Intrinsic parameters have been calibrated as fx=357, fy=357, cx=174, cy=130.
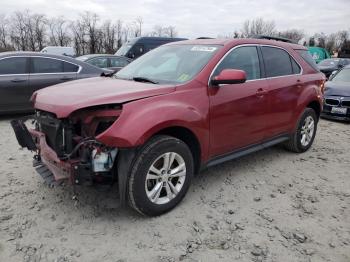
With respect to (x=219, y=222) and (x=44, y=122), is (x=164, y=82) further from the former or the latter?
(x=219, y=222)

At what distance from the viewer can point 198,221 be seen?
138 inches

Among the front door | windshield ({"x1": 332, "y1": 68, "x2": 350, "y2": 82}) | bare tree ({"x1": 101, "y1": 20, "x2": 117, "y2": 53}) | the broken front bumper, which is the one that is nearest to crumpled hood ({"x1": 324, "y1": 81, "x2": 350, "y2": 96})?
windshield ({"x1": 332, "y1": 68, "x2": 350, "y2": 82})

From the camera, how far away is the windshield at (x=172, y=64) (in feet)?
12.9

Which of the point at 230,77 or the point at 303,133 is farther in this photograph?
the point at 303,133

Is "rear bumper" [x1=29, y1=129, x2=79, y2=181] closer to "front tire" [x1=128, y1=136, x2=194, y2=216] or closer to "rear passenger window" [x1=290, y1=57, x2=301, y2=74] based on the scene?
"front tire" [x1=128, y1=136, x2=194, y2=216]

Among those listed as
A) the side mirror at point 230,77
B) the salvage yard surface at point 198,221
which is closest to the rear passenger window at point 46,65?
the salvage yard surface at point 198,221

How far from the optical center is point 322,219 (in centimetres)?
362

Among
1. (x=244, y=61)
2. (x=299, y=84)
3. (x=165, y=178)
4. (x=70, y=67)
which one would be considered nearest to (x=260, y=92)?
(x=244, y=61)

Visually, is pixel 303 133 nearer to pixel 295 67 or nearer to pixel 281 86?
pixel 295 67

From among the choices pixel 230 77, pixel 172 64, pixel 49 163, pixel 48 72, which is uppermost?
pixel 172 64

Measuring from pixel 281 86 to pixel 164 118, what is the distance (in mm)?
2244

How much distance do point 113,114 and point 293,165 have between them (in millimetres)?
3139

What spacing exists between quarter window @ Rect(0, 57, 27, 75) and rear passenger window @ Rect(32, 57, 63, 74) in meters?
0.19

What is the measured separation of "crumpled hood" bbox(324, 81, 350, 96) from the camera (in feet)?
28.7
